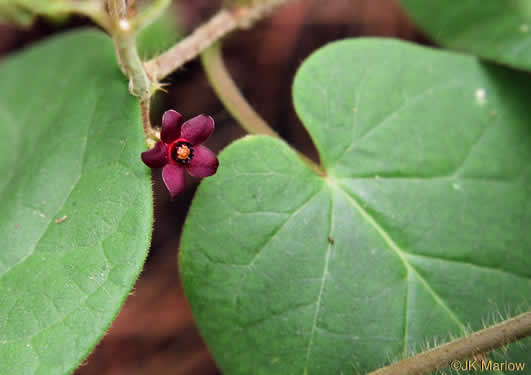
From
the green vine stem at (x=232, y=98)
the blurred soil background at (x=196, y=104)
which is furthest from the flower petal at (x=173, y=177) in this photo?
the blurred soil background at (x=196, y=104)

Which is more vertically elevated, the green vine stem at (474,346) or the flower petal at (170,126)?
the flower petal at (170,126)

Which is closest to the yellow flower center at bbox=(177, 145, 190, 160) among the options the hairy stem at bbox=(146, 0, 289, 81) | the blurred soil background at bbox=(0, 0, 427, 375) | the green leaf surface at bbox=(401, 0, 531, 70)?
the hairy stem at bbox=(146, 0, 289, 81)

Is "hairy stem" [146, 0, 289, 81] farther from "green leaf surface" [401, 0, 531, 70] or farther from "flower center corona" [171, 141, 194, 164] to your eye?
"green leaf surface" [401, 0, 531, 70]

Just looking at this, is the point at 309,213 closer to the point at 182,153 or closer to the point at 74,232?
the point at 182,153

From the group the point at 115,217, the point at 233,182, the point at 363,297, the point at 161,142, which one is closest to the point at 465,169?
the point at 363,297

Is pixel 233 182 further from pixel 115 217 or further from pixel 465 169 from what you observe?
pixel 465 169

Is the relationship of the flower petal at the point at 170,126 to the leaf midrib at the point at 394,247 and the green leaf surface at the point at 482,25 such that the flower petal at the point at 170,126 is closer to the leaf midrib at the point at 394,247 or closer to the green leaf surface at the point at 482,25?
the leaf midrib at the point at 394,247

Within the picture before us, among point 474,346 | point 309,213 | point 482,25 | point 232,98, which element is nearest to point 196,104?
point 232,98
